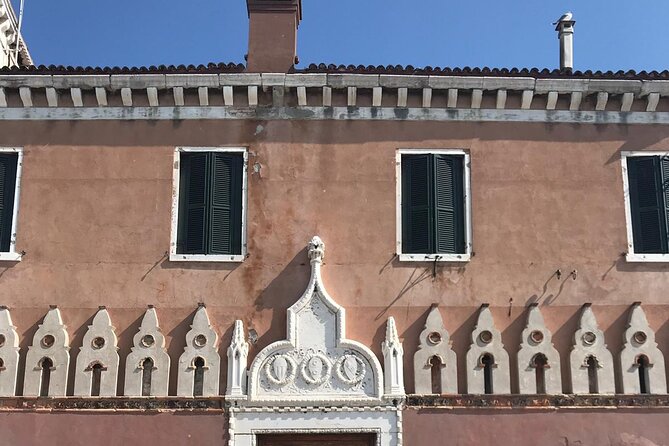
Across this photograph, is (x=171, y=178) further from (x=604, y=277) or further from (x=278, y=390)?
(x=604, y=277)

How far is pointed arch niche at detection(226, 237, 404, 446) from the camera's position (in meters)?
15.2

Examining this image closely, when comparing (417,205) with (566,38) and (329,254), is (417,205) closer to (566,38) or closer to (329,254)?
(329,254)

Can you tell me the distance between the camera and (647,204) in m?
16.3

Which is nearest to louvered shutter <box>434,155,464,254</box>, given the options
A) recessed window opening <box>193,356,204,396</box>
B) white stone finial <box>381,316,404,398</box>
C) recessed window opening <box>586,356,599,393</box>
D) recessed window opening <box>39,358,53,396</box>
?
white stone finial <box>381,316,404,398</box>

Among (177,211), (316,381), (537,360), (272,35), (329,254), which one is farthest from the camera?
(272,35)

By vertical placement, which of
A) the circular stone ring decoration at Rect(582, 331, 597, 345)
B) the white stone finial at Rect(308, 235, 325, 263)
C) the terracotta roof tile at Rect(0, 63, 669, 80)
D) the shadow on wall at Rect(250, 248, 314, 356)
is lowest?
the circular stone ring decoration at Rect(582, 331, 597, 345)

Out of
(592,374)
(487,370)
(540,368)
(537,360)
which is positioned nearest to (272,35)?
(487,370)

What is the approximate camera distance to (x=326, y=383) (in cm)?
1545

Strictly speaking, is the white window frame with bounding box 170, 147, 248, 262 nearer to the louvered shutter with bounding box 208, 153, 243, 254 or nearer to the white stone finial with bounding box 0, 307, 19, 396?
the louvered shutter with bounding box 208, 153, 243, 254

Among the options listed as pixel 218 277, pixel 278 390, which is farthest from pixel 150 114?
pixel 278 390

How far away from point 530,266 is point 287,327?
4151 mm

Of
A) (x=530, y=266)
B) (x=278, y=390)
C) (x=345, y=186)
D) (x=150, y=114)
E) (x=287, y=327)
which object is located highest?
(x=150, y=114)

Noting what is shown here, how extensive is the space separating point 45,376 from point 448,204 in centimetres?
Result: 722

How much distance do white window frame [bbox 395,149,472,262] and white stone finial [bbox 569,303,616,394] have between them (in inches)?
86.5
